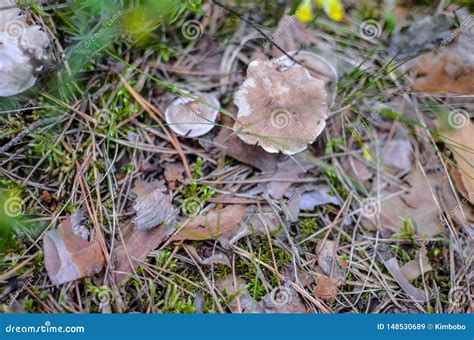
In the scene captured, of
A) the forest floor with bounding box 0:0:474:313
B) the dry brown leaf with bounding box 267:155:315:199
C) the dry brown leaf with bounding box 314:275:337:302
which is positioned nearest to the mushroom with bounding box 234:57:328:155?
the forest floor with bounding box 0:0:474:313

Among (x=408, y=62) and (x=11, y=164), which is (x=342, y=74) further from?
(x=11, y=164)

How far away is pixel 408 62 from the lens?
3.04m

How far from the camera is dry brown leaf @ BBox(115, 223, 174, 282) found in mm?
2479

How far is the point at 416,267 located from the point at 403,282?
0.42 feet

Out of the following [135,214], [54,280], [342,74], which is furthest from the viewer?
[342,74]

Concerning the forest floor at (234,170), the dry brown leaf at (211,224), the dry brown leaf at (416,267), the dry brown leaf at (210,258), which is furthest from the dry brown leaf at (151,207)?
the dry brown leaf at (416,267)

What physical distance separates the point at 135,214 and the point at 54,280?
57 centimetres

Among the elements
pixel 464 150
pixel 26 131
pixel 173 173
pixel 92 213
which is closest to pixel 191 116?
pixel 173 173

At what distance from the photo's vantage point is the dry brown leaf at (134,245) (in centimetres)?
248

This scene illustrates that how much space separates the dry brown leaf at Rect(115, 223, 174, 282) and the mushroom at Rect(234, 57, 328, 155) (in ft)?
2.52

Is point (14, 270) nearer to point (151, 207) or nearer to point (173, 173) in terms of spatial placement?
point (151, 207)

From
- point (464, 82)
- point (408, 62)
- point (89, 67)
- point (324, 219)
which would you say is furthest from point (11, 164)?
point (464, 82)

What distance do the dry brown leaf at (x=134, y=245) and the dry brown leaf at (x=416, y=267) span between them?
146cm

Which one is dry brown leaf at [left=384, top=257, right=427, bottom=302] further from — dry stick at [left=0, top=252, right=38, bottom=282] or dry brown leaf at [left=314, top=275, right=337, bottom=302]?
dry stick at [left=0, top=252, right=38, bottom=282]
